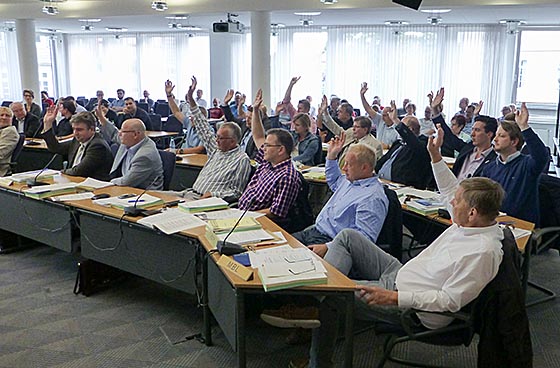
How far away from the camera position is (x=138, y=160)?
4555mm

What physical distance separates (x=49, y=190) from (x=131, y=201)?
0.78 metres

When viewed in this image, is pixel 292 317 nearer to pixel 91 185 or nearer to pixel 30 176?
pixel 91 185

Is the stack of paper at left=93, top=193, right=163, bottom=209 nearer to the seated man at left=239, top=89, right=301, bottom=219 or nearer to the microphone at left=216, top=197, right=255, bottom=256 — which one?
the seated man at left=239, top=89, right=301, bottom=219

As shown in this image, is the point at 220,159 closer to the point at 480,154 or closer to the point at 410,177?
the point at 410,177

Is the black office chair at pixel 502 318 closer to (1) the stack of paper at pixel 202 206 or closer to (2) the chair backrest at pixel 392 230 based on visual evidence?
(2) the chair backrest at pixel 392 230

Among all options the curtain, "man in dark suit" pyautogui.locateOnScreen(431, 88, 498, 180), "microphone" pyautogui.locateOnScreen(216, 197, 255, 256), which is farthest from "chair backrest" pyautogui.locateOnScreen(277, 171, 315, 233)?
the curtain

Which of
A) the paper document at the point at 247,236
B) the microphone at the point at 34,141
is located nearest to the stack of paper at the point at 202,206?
the paper document at the point at 247,236

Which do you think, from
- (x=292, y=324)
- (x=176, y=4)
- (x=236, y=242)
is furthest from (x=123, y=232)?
(x=176, y=4)

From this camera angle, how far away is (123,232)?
3604 millimetres

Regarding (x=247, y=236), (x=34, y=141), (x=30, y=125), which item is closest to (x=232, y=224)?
(x=247, y=236)

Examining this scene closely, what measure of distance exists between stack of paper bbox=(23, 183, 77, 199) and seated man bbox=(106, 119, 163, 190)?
1.36 ft

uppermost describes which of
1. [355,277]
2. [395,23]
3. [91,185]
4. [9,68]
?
[395,23]

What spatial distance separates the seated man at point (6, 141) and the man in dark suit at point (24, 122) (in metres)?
1.76

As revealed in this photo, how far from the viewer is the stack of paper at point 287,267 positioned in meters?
2.34
